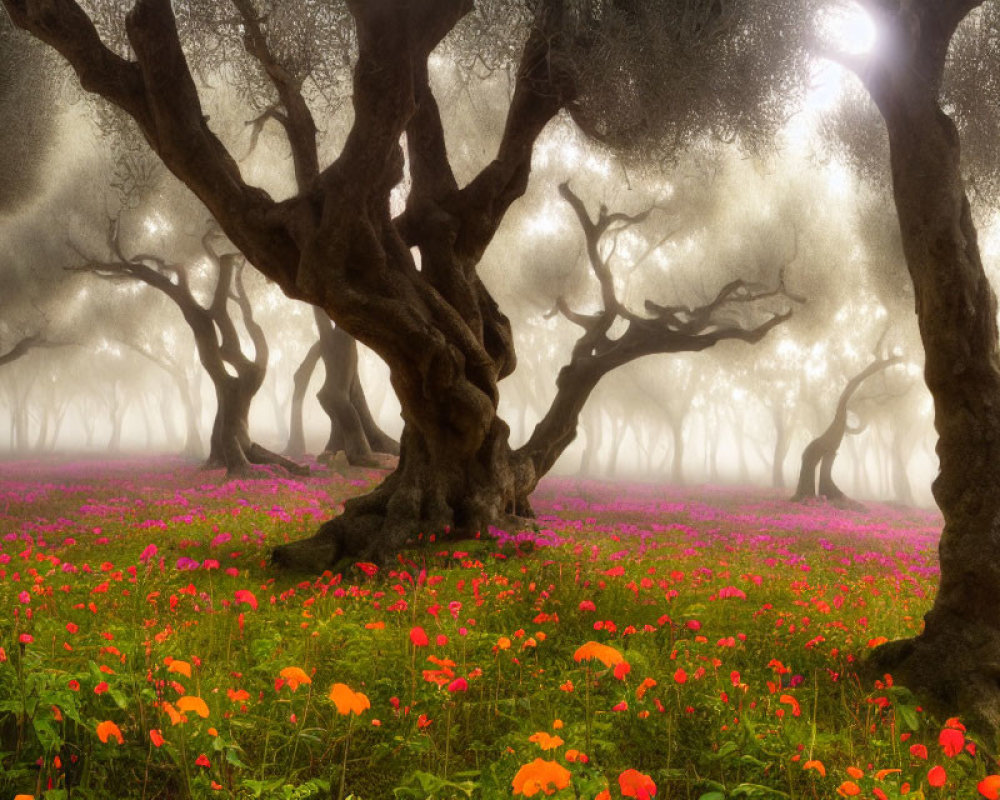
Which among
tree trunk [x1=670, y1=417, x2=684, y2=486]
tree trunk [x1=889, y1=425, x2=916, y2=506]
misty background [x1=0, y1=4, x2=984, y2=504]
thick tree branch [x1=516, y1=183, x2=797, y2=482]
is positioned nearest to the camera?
thick tree branch [x1=516, y1=183, x2=797, y2=482]

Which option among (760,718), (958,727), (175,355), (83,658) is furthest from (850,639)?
(175,355)

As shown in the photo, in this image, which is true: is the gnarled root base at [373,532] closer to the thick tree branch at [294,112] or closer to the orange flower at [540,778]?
the thick tree branch at [294,112]

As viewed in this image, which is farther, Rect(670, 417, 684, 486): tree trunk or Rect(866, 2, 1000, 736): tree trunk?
Rect(670, 417, 684, 486): tree trunk

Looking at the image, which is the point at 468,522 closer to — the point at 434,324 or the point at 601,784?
the point at 434,324

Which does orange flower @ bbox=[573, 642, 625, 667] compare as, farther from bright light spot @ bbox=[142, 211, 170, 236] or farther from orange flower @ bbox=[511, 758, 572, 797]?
bright light spot @ bbox=[142, 211, 170, 236]

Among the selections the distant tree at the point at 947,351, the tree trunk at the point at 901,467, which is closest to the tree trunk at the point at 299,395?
the distant tree at the point at 947,351

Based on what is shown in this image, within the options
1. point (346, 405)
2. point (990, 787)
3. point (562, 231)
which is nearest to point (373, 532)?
point (990, 787)

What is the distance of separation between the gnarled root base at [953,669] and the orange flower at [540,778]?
3.44 metres

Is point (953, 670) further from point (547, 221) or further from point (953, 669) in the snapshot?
point (547, 221)

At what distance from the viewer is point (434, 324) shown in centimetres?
888

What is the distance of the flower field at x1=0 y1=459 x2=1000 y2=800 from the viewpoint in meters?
2.60

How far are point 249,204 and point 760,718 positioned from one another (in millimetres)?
7865

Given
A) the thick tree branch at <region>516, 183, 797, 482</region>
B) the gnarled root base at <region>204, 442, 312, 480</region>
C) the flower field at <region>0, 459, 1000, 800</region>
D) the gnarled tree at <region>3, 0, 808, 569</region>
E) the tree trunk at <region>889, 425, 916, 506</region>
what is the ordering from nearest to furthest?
the flower field at <region>0, 459, 1000, 800</region>, the gnarled tree at <region>3, 0, 808, 569</region>, the thick tree branch at <region>516, 183, 797, 482</region>, the gnarled root base at <region>204, 442, 312, 480</region>, the tree trunk at <region>889, 425, 916, 506</region>

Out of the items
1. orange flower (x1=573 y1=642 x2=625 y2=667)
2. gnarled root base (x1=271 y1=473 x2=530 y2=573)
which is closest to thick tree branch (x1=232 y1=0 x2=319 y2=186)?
gnarled root base (x1=271 y1=473 x2=530 y2=573)
